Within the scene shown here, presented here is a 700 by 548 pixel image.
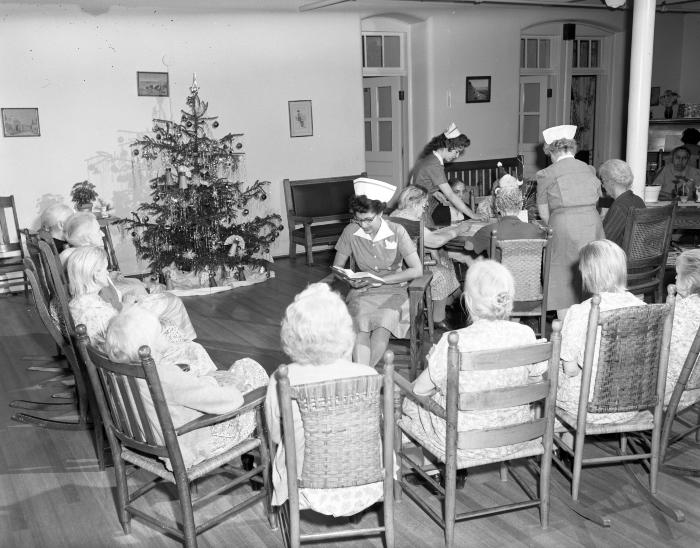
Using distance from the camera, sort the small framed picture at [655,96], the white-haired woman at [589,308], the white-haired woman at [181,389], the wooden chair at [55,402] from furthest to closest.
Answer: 1. the small framed picture at [655,96]
2. the wooden chair at [55,402]
3. the white-haired woman at [589,308]
4. the white-haired woman at [181,389]

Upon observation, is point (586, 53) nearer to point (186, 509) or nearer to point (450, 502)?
point (450, 502)

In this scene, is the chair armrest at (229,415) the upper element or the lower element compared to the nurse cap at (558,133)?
lower

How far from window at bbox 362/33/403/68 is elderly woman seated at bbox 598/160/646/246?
5.30 meters

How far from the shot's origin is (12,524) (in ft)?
10.2

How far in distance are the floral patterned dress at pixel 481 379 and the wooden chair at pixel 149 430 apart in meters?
0.69

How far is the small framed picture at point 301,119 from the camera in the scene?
29.2ft

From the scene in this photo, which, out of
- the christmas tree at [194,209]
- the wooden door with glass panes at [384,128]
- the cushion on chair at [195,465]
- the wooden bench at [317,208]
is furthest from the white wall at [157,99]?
the cushion on chair at [195,465]

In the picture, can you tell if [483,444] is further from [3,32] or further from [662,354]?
[3,32]

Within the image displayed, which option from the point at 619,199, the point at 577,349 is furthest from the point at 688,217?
the point at 577,349

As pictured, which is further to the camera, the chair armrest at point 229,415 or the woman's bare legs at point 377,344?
the woman's bare legs at point 377,344

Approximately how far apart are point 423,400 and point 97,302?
1780 millimetres

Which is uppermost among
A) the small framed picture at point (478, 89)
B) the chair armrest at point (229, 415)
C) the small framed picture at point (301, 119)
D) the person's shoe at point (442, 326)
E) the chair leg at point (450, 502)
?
the small framed picture at point (478, 89)

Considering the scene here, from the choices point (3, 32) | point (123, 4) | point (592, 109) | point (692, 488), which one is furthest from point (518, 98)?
point (692, 488)

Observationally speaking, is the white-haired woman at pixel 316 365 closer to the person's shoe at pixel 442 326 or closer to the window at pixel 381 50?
the person's shoe at pixel 442 326
